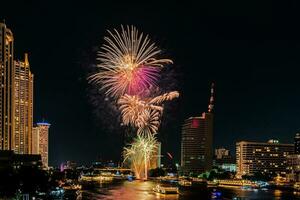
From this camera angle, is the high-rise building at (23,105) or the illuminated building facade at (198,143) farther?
the illuminated building facade at (198,143)

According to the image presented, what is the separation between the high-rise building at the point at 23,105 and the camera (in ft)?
176

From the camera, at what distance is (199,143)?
294ft

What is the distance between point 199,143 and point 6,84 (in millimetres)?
49782

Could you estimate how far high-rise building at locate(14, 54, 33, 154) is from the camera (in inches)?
2117

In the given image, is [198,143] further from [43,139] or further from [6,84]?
[6,84]

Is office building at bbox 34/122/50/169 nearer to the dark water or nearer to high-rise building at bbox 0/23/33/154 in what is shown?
high-rise building at bbox 0/23/33/154

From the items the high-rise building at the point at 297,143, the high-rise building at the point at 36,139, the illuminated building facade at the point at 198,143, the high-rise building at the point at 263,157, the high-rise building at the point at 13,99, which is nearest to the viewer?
the high-rise building at the point at 13,99

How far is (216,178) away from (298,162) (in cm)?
1660

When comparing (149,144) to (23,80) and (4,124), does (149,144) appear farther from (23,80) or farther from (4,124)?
(23,80)

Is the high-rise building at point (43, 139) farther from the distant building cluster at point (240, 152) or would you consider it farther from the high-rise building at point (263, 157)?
the high-rise building at point (263, 157)

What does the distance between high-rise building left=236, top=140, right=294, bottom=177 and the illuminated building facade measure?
698cm

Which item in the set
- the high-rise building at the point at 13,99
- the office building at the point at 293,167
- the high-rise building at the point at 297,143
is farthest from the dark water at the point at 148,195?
the high-rise building at the point at 297,143

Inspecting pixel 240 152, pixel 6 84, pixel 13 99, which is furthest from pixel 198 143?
pixel 6 84

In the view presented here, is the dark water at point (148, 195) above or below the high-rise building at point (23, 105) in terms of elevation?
below
